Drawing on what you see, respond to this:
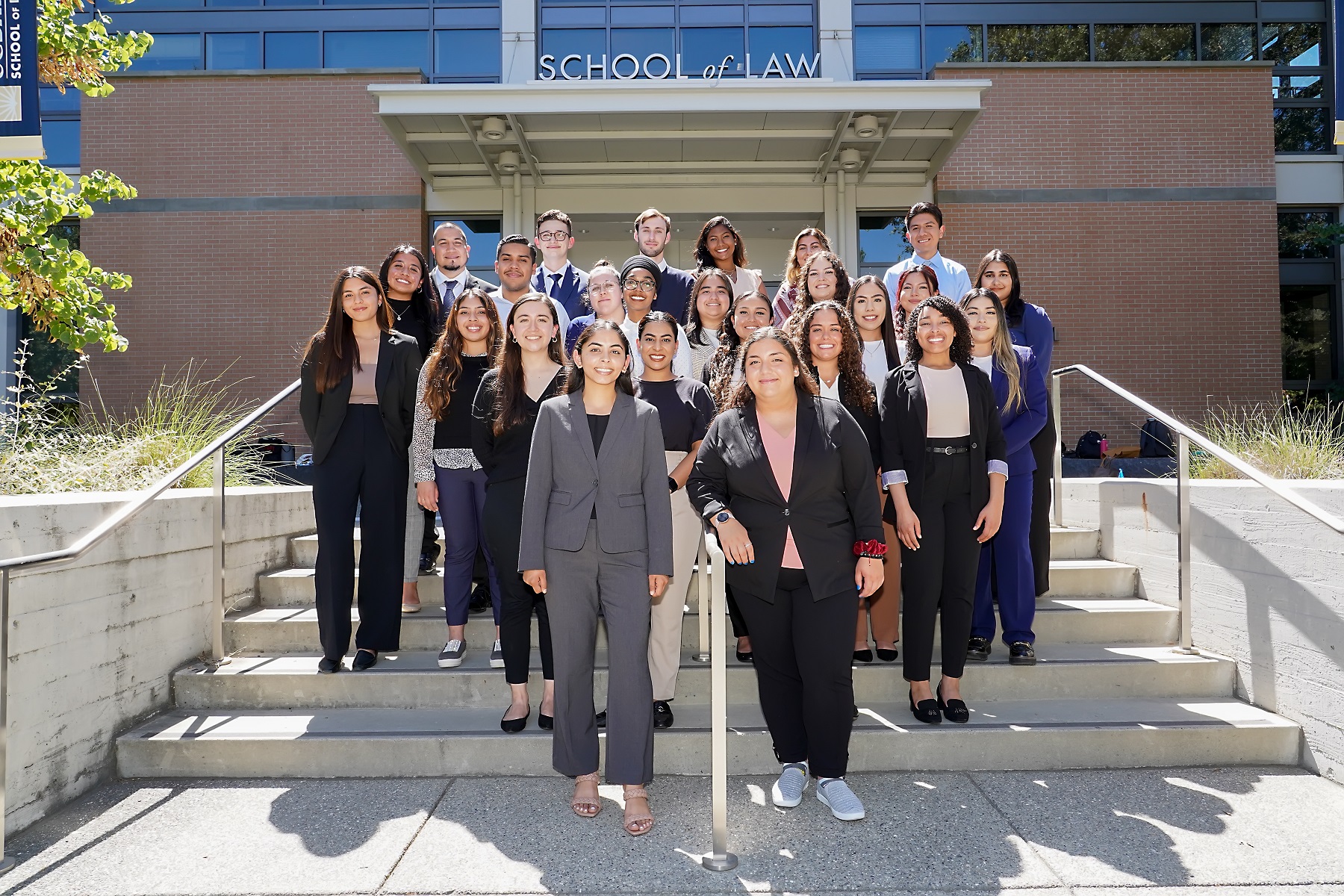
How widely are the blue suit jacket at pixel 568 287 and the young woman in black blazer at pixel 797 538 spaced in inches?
93.5

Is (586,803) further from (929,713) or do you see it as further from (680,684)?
(929,713)

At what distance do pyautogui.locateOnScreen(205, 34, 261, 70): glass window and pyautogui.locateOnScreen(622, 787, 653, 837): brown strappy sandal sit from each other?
14.5 m

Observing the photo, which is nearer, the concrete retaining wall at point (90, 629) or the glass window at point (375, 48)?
the concrete retaining wall at point (90, 629)

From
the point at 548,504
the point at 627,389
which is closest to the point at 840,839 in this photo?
the point at 548,504

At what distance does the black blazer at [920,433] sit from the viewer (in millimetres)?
3941

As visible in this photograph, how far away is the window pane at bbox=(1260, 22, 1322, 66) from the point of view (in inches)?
564

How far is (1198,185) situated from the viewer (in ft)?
43.5

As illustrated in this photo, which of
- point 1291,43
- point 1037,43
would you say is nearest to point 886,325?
point 1037,43

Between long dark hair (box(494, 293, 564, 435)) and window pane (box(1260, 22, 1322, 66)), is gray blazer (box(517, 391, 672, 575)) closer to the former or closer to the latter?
long dark hair (box(494, 293, 564, 435))

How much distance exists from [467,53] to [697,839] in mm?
13702

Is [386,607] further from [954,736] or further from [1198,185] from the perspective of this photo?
[1198,185]

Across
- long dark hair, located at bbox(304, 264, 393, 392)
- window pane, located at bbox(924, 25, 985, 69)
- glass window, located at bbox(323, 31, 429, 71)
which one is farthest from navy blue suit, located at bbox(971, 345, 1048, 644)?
glass window, located at bbox(323, 31, 429, 71)

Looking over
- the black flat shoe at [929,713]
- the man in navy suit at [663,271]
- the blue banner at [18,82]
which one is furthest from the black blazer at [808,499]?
the blue banner at [18,82]

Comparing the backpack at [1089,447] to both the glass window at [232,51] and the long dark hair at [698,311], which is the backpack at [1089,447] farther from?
the glass window at [232,51]
